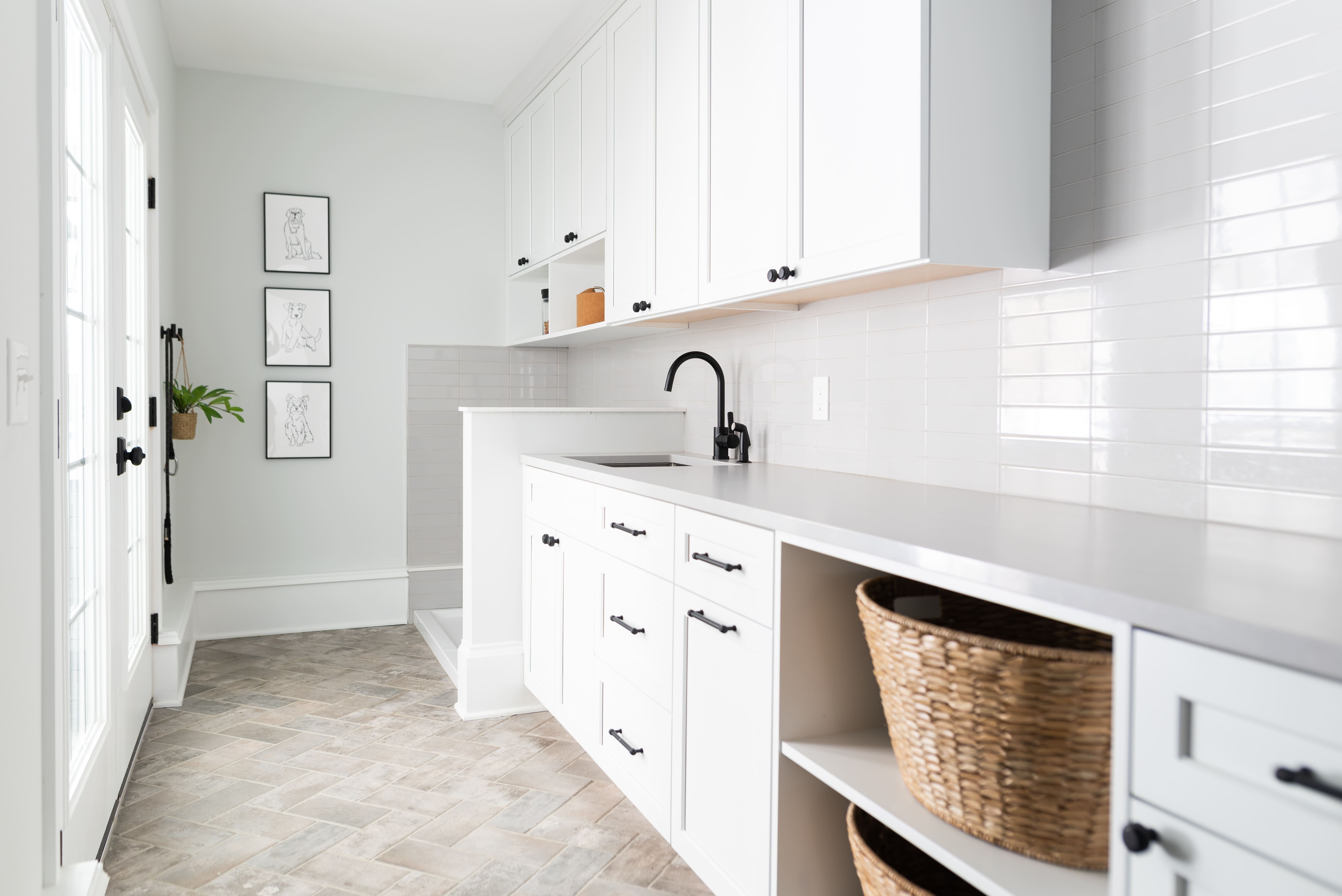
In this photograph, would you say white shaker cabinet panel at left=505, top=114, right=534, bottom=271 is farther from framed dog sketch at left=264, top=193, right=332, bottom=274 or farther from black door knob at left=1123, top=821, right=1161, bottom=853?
black door knob at left=1123, top=821, right=1161, bottom=853

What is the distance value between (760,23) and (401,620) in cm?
341

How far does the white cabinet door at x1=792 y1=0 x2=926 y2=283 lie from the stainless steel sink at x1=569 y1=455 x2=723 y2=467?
111 cm

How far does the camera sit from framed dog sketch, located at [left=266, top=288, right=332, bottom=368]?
4.23 m

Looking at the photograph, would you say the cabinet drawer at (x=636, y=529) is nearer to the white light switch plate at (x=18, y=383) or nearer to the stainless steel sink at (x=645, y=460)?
the stainless steel sink at (x=645, y=460)

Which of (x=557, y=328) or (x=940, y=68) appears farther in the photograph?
(x=557, y=328)

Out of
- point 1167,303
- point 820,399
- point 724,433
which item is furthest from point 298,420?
point 1167,303

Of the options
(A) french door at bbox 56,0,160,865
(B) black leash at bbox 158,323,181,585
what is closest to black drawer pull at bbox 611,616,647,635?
(A) french door at bbox 56,0,160,865

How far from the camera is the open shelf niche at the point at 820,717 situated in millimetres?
1527

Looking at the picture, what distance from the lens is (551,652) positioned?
2838 mm

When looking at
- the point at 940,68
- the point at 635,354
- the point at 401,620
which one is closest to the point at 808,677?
the point at 940,68

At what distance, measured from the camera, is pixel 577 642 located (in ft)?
8.54

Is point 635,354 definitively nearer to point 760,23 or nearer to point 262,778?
point 760,23

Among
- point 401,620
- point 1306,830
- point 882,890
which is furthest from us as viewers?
point 401,620

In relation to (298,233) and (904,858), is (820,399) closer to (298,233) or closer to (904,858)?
(904,858)
